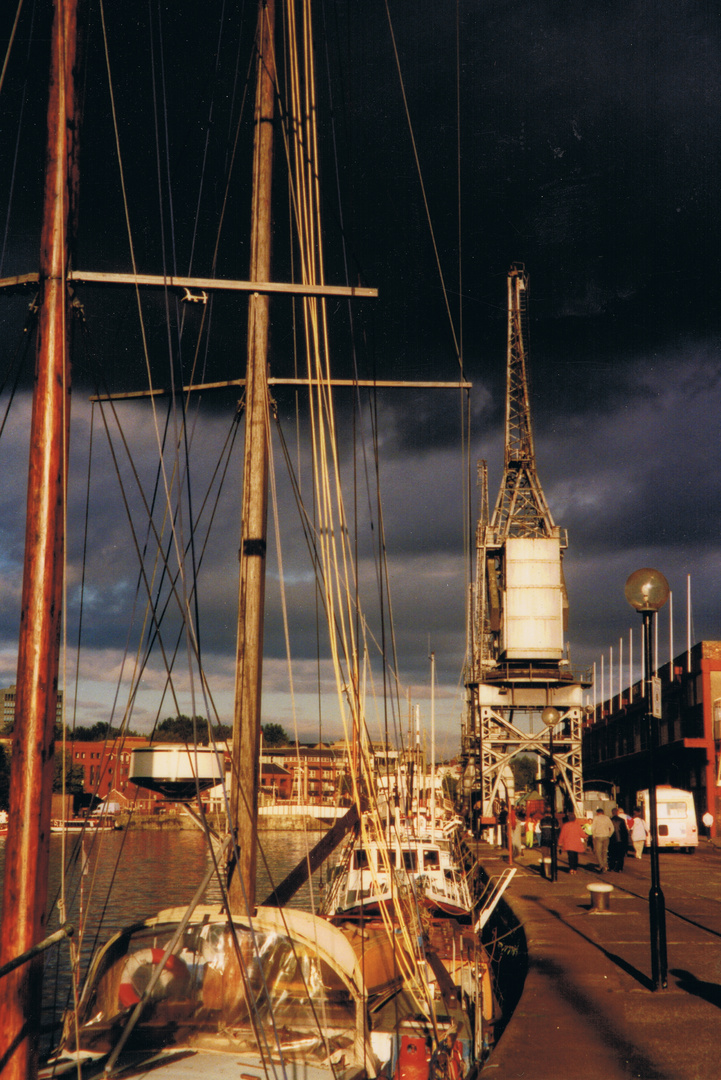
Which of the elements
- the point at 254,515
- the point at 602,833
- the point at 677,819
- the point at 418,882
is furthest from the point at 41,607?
the point at 677,819

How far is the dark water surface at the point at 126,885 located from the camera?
17.2 m

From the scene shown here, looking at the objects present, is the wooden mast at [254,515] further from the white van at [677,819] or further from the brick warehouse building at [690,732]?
the brick warehouse building at [690,732]

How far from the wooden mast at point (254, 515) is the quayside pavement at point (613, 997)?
9.22ft

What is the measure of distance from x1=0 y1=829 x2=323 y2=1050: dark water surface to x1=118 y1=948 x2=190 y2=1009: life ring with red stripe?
1.11 metres

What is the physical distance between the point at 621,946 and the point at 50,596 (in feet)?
34.3

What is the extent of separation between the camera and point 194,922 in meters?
6.26

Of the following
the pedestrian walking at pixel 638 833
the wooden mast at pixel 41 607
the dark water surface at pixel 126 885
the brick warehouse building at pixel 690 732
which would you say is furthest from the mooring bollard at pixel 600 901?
the brick warehouse building at pixel 690 732

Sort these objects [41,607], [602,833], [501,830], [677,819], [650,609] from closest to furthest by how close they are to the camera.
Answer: [41,607]
[650,609]
[602,833]
[677,819]
[501,830]

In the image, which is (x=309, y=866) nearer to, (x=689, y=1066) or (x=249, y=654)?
(x=249, y=654)

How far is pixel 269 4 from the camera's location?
9773mm

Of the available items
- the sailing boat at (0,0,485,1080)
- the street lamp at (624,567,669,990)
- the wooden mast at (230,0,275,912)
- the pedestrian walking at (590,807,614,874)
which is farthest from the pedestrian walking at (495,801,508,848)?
the wooden mast at (230,0,275,912)

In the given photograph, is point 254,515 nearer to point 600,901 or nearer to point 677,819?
point 600,901

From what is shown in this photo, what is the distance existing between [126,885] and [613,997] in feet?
128

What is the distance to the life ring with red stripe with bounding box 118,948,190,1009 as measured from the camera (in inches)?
239
